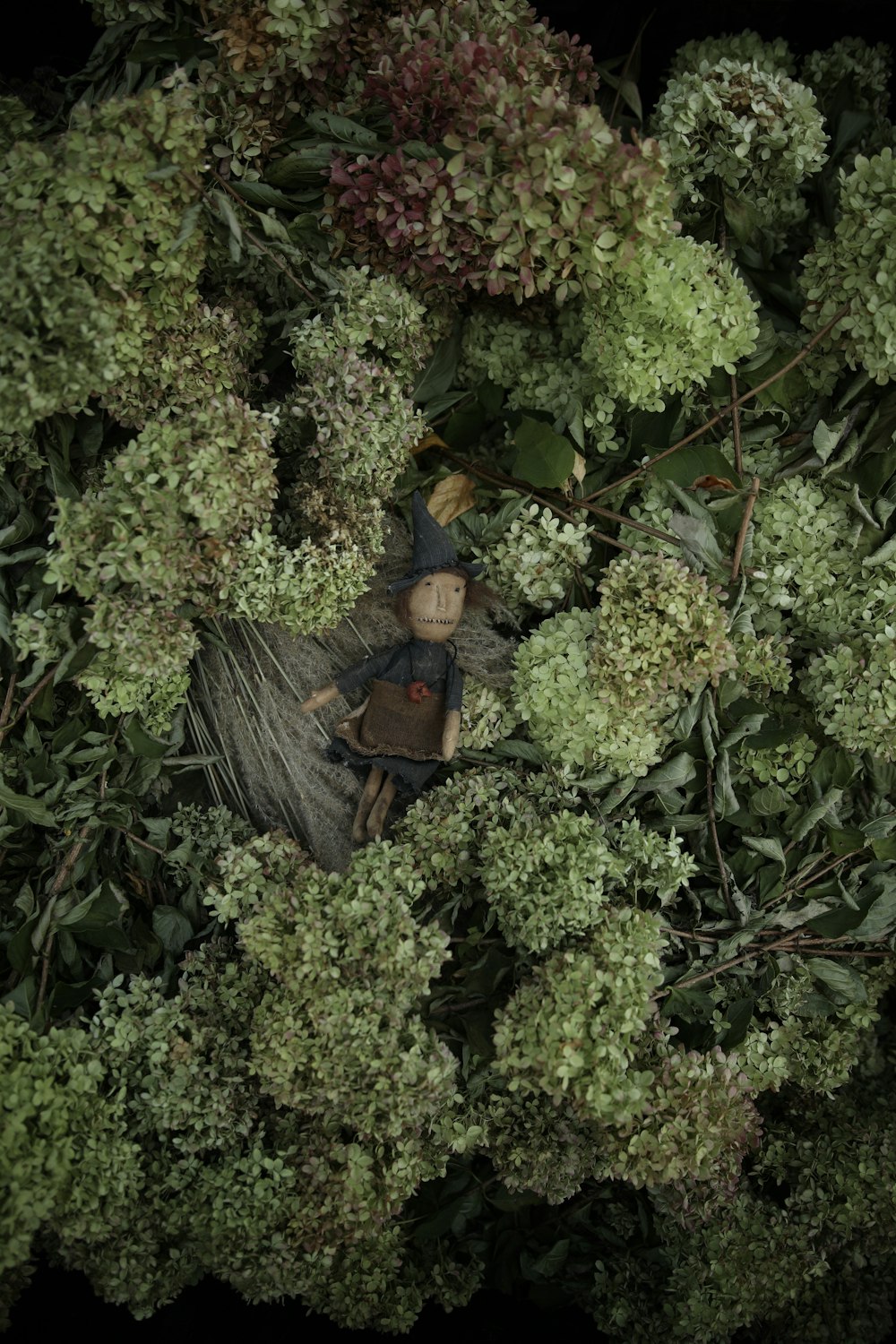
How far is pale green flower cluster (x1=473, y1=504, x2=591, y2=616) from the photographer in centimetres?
218

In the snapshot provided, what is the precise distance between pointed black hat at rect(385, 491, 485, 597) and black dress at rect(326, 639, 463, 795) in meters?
0.16

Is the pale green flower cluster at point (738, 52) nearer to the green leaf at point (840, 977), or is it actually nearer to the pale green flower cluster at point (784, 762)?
the pale green flower cluster at point (784, 762)

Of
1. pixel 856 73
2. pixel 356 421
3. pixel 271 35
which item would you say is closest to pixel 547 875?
pixel 356 421

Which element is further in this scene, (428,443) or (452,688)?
(428,443)

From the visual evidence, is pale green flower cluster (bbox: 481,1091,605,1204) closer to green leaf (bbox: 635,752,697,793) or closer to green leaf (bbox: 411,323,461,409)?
green leaf (bbox: 635,752,697,793)

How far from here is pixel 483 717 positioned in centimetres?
226

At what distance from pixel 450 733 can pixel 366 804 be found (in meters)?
0.30

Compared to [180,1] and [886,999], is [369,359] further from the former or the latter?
[886,999]

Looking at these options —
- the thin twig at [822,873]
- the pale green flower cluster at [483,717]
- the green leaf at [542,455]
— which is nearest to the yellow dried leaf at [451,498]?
the green leaf at [542,455]

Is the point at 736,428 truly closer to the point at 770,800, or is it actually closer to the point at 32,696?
the point at 770,800

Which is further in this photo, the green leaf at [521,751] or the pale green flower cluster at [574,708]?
the green leaf at [521,751]

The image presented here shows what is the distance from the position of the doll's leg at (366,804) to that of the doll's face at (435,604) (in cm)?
35

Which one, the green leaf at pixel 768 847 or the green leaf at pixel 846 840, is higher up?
the green leaf at pixel 846 840

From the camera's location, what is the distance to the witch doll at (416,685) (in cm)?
215
